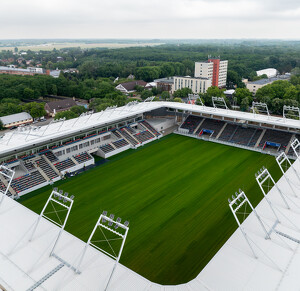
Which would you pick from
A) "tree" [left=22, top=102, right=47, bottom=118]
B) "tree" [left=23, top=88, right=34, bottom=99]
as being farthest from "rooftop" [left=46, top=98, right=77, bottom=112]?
"tree" [left=23, top=88, right=34, bottom=99]

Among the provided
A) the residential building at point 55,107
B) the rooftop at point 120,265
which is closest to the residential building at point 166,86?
the residential building at point 55,107

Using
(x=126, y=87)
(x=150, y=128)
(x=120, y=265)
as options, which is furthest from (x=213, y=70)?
(x=120, y=265)

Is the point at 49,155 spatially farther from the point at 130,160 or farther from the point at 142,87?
the point at 142,87

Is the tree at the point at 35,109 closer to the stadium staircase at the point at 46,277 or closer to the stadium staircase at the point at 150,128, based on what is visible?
the stadium staircase at the point at 150,128

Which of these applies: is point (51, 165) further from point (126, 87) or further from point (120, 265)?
point (126, 87)

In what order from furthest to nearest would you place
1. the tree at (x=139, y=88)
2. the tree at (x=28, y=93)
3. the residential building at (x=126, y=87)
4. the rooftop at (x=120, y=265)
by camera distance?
1. the residential building at (x=126, y=87)
2. the tree at (x=139, y=88)
3. the tree at (x=28, y=93)
4. the rooftop at (x=120, y=265)

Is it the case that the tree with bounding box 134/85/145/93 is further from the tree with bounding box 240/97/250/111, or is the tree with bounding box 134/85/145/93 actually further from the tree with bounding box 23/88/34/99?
the tree with bounding box 240/97/250/111

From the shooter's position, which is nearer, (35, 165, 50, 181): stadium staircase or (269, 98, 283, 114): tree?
(35, 165, 50, 181): stadium staircase

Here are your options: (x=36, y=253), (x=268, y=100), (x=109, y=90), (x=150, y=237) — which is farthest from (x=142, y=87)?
(x=36, y=253)
